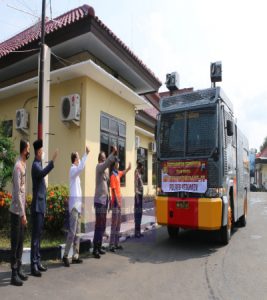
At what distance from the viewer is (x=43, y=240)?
754 cm

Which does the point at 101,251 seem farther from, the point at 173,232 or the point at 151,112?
the point at 151,112

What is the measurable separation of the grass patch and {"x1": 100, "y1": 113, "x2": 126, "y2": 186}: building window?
3.42 meters

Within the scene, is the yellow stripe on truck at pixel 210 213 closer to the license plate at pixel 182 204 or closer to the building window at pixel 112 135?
the license plate at pixel 182 204

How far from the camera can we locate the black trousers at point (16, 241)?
5160 mm

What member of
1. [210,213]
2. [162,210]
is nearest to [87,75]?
[162,210]

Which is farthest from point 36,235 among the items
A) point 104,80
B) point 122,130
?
point 122,130

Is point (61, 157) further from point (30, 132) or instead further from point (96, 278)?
point (96, 278)

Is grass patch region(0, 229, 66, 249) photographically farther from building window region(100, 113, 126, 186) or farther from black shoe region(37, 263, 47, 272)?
building window region(100, 113, 126, 186)

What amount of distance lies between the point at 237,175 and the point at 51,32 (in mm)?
6420

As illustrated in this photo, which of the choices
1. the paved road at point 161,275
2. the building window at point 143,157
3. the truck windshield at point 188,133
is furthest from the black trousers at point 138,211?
the building window at point 143,157

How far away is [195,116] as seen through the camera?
831 cm

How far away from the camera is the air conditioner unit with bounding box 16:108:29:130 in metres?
10.9

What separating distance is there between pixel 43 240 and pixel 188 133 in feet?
13.2

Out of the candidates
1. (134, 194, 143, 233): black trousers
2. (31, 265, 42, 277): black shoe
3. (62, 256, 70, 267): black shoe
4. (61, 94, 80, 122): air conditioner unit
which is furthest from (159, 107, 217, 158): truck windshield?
(31, 265, 42, 277): black shoe
